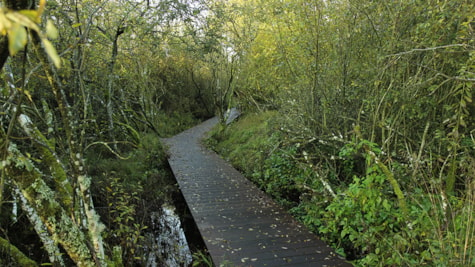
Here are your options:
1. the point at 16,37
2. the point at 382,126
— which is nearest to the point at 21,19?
the point at 16,37

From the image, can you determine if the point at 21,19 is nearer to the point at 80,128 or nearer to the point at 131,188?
the point at 80,128

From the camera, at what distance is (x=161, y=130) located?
12.8 metres

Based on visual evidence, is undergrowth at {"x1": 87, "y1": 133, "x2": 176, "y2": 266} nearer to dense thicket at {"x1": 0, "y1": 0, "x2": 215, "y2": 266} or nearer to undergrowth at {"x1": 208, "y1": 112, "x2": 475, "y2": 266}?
dense thicket at {"x1": 0, "y1": 0, "x2": 215, "y2": 266}

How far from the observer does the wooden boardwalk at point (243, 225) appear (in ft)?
11.8

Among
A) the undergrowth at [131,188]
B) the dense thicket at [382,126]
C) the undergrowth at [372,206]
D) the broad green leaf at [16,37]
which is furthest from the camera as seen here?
the undergrowth at [131,188]

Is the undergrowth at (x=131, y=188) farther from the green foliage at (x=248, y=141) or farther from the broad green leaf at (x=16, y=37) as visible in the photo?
the broad green leaf at (x=16, y=37)

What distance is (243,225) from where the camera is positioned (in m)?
4.49

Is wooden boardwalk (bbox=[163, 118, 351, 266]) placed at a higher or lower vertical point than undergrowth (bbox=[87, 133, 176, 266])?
lower

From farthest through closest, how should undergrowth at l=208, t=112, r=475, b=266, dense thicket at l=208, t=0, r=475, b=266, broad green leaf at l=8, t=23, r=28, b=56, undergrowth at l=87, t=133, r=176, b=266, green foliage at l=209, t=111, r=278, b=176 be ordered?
green foliage at l=209, t=111, r=278, b=176 → undergrowth at l=87, t=133, r=176, b=266 → dense thicket at l=208, t=0, r=475, b=266 → undergrowth at l=208, t=112, r=475, b=266 → broad green leaf at l=8, t=23, r=28, b=56

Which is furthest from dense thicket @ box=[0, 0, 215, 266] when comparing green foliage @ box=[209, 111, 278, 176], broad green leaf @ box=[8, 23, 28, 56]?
green foliage @ box=[209, 111, 278, 176]

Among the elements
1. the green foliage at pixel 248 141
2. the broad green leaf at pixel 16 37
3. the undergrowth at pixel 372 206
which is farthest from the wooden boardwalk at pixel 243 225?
the broad green leaf at pixel 16 37

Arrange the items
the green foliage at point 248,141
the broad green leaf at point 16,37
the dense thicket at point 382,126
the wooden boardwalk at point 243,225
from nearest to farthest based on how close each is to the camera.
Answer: the broad green leaf at point 16,37
the dense thicket at point 382,126
the wooden boardwalk at point 243,225
the green foliage at point 248,141

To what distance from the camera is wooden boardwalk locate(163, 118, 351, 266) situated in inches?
142

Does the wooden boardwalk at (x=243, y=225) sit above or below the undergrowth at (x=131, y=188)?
below
